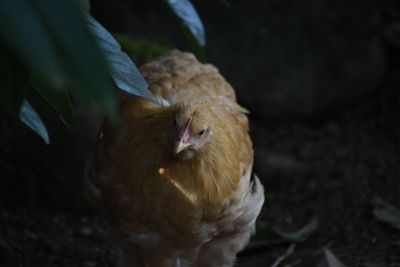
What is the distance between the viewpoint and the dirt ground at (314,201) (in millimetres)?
3760

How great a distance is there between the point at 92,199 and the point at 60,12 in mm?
1978

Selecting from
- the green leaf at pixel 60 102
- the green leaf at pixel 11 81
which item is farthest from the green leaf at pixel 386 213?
the green leaf at pixel 11 81

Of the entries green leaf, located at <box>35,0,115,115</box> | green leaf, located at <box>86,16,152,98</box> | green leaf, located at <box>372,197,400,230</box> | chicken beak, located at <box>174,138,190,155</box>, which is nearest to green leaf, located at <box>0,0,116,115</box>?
green leaf, located at <box>35,0,115,115</box>

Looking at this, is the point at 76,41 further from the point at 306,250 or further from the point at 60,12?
the point at 306,250

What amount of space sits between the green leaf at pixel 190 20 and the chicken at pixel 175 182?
0.75ft

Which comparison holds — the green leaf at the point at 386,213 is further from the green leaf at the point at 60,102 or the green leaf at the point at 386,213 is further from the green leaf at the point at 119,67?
the green leaf at the point at 60,102

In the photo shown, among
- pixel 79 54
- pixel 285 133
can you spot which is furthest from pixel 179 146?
pixel 285 133

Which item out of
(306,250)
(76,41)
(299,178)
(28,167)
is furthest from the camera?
(299,178)

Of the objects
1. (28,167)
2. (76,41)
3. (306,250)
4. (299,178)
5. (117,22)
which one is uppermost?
(76,41)

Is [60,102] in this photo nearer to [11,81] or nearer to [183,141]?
[11,81]

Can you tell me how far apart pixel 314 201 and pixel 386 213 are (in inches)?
24.8

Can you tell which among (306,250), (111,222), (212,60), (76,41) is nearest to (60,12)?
(76,41)

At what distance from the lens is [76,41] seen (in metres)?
1.20

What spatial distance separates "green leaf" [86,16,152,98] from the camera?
6.79 feet
